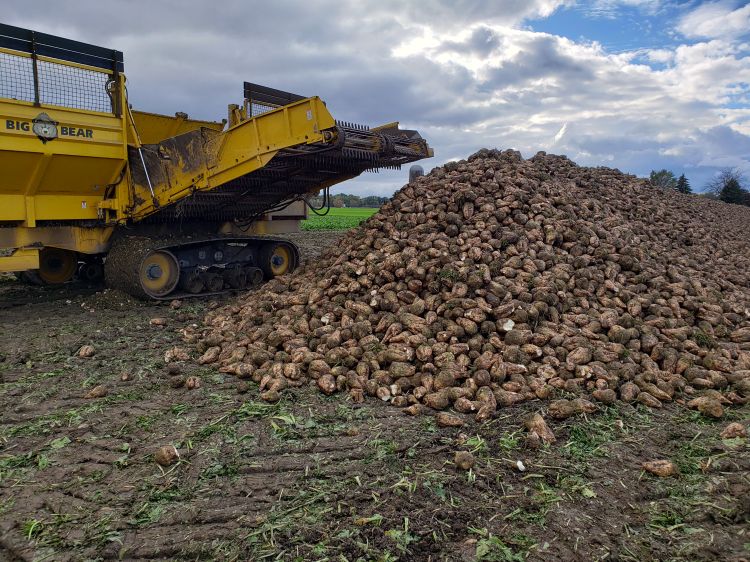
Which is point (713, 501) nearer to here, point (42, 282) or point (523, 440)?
point (523, 440)

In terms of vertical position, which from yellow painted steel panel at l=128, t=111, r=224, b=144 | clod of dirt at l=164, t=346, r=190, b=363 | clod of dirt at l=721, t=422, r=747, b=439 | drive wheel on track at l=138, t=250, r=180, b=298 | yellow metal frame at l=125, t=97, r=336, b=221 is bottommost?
clod of dirt at l=721, t=422, r=747, b=439

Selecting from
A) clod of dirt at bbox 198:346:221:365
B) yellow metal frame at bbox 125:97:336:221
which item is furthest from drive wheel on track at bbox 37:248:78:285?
clod of dirt at bbox 198:346:221:365

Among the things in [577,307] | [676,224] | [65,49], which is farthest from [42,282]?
[676,224]

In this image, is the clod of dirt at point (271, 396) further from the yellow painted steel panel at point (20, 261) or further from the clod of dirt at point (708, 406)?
the yellow painted steel panel at point (20, 261)

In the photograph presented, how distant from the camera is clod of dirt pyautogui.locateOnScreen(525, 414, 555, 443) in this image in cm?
367

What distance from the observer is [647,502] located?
3.05 m

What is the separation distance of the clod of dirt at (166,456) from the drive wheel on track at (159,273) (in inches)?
191

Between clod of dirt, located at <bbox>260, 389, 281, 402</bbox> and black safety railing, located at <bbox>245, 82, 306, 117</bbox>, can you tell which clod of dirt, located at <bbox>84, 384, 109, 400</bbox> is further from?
black safety railing, located at <bbox>245, 82, 306, 117</bbox>

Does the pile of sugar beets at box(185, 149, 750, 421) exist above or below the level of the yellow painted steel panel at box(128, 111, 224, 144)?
below

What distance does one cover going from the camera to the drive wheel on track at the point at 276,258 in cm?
952

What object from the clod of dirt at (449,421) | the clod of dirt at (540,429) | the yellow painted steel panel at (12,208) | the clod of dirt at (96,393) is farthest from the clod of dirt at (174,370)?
the yellow painted steel panel at (12,208)

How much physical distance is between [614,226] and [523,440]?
4636mm

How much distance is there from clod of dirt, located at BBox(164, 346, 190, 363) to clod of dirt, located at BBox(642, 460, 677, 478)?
4112 mm

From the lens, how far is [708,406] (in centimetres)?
412
